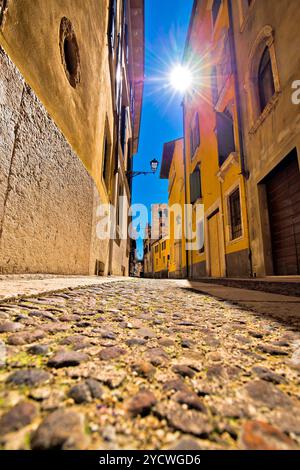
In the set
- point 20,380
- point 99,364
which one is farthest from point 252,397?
point 20,380

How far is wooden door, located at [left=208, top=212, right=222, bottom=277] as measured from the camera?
9.23 m

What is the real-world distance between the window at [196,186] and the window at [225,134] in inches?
118

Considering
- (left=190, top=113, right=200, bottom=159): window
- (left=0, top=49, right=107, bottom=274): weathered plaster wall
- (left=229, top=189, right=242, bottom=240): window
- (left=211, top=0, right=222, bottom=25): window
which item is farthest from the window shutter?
(left=0, top=49, right=107, bottom=274): weathered plaster wall

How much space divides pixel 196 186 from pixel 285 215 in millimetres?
7132

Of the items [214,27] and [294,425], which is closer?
[294,425]

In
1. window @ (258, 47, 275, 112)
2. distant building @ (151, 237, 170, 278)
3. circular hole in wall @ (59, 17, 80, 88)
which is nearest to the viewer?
circular hole in wall @ (59, 17, 80, 88)

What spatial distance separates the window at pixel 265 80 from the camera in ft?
19.0

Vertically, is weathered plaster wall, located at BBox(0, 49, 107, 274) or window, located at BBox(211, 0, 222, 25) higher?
window, located at BBox(211, 0, 222, 25)

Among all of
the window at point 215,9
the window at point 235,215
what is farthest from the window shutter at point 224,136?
the window at point 215,9

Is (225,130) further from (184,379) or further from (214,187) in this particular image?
(184,379)

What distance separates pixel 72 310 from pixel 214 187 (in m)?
9.21

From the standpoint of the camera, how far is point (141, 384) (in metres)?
0.52

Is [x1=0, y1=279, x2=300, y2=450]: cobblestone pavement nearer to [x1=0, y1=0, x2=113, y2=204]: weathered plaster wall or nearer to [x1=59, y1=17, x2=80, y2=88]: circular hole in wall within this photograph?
→ [x1=0, y1=0, x2=113, y2=204]: weathered plaster wall

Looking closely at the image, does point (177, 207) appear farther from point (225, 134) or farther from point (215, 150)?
point (225, 134)
